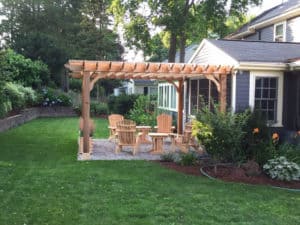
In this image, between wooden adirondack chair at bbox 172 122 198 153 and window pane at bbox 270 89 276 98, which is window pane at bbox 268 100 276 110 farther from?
wooden adirondack chair at bbox 172 122 198 153

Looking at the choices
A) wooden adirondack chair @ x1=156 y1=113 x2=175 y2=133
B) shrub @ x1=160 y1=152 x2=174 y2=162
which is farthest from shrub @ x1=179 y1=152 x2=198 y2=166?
wooden adirondack chair @ x1=156 y1=113 x2=175 y2=133

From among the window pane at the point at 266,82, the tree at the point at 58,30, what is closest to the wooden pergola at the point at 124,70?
the window pane at the point at 266,82

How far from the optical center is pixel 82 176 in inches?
281

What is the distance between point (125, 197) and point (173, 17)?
56.0 feet

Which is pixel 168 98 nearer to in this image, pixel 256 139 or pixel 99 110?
pixel 99 110

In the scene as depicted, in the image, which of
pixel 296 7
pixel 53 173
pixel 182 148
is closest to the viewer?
pixel 53 173

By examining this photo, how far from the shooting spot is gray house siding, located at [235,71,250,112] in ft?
33.4

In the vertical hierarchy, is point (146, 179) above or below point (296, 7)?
below

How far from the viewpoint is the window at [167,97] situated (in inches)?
707

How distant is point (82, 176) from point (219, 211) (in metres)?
2.98

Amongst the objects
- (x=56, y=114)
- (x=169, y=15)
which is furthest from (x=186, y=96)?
(x=56, y=114)

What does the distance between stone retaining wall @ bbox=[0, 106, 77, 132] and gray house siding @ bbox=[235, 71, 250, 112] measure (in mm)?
9082

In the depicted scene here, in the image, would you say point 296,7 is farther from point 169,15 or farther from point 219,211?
point 219,211

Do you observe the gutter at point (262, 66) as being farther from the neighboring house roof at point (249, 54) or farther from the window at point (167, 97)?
the window at point (167, 97)
